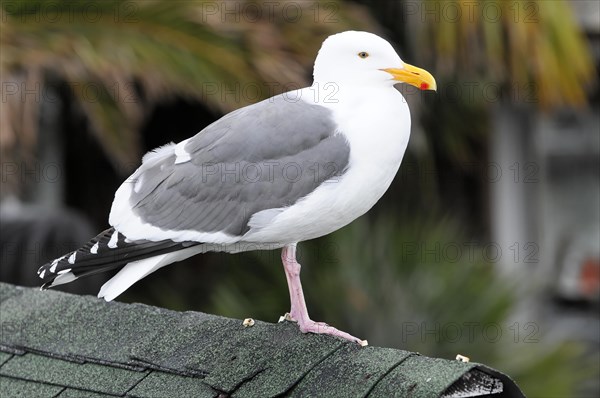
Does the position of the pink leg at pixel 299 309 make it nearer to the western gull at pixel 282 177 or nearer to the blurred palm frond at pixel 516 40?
the western gull at pixel 282 177

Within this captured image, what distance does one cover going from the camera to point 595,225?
8133 mm

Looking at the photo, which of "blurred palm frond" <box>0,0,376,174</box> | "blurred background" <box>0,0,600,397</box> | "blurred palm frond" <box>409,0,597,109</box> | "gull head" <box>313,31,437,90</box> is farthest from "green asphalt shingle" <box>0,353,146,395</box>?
"blurred palm frond" <box>409,0,597,109</box>

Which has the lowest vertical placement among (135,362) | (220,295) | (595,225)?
(595,225)

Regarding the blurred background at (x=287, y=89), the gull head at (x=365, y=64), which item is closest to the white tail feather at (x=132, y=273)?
the gull head at (x=365, y=64)

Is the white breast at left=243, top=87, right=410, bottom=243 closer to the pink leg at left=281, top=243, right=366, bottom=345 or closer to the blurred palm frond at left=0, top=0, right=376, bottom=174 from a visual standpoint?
the pink leg at left=281, top=243, right=366, bottom=345

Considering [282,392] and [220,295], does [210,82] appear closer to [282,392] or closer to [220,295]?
[220,295]

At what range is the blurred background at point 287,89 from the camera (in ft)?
16.6

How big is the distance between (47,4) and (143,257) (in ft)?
8.69

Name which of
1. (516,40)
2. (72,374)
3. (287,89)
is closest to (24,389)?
(72,374)

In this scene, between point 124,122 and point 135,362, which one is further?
point 124,122

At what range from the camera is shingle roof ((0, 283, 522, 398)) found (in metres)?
2.34

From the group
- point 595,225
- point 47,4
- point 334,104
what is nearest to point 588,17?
point 595,225

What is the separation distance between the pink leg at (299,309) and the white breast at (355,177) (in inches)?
5.2

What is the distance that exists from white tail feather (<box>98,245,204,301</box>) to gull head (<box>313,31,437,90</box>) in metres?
0.62
